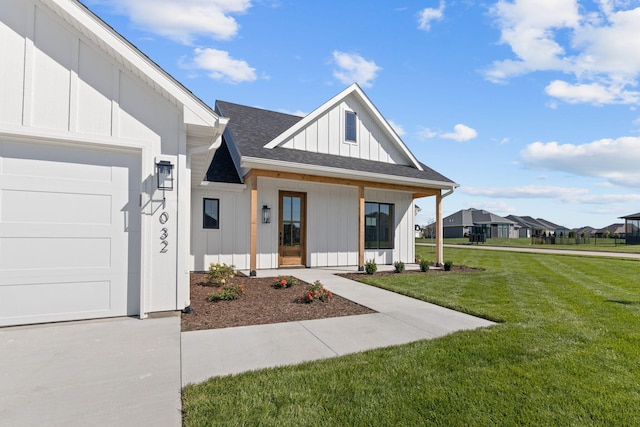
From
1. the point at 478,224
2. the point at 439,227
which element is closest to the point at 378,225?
the point at 439,227

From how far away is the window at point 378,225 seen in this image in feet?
40.6

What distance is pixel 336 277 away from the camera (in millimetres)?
9094

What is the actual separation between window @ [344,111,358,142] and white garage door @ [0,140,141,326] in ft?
27.0

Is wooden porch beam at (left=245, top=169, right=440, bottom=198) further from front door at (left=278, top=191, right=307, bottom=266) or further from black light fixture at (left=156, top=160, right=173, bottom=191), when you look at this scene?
black light fixture at (left=156, top=160, right=173, bottom=191)

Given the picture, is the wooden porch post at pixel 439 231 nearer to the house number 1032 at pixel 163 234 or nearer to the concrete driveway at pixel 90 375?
the house number 1032 at pixel 163 234

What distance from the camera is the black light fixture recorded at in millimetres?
4727

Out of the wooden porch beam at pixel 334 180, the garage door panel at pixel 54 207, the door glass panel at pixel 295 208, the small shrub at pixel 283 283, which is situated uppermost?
the wooden porch beam at pixel 334 180

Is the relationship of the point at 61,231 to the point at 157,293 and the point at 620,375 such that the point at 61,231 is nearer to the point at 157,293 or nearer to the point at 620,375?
the point at 157,293

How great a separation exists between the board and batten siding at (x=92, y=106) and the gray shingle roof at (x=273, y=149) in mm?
3770

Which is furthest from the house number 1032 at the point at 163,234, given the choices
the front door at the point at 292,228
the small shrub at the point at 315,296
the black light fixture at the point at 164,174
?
the front door at the point at 292,228

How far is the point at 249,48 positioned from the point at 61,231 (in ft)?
21.3

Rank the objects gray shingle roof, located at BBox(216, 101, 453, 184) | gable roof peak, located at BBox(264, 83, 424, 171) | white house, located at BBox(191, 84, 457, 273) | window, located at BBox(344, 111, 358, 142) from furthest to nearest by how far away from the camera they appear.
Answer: window, located at BBox(344, 111, 358, 142), gable roof peak, located at BBox(264, 83, 424, 171), white house, located at BBox(191, 84, 457, 273), gray shingle roof, located at BBox(216, 101, 453, 184)

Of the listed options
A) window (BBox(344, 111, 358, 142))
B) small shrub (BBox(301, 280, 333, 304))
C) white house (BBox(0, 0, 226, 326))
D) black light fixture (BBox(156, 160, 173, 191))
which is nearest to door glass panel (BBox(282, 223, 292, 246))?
window (BBox(344, 111, 358, 142))

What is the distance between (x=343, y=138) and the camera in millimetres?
11680
